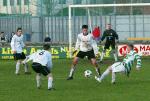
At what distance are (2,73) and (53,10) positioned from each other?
106 feet

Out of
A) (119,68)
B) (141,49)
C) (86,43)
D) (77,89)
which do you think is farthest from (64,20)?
(77,89)

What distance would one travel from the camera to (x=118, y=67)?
1881cm

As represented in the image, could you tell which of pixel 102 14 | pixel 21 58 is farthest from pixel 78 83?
pixel 102 14

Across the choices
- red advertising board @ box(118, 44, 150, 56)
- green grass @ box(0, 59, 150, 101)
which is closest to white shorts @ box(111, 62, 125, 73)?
green grass @ box(0, 59, 150, 101)

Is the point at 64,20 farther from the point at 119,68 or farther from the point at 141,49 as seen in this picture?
the point at 119,68

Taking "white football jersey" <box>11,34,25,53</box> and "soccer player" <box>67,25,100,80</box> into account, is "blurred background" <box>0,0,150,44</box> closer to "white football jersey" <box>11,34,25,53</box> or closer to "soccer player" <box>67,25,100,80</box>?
"white football jersey" <box>11,34,25,53</box>

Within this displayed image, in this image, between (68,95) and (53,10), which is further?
(53,10)

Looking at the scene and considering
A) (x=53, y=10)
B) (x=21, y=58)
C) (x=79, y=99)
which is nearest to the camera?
(x=79, y=99)

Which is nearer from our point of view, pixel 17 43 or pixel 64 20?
pixel 17 43

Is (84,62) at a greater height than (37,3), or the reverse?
(37,3)

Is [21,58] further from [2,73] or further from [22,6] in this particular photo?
[22,6]

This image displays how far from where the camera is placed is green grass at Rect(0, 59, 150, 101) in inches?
616

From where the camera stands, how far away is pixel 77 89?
17906mm

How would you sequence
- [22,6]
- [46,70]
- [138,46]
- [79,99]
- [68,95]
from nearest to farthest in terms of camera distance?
[79,99]
[68,95]
[46,70]
[138,46]
[22,6]
